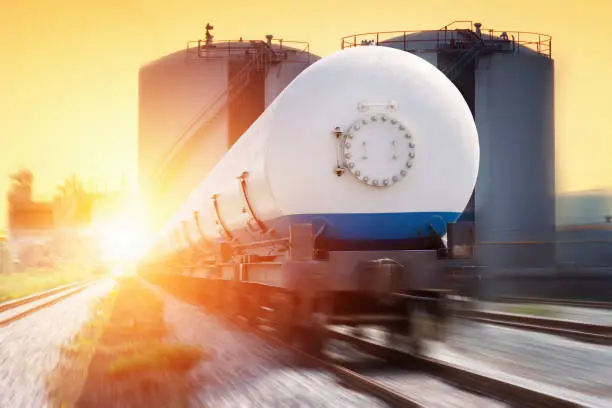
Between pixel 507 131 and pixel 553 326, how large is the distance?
12528 millimetres

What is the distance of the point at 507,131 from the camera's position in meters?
24.9

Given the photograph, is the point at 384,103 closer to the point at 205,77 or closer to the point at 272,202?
the point at 272,202

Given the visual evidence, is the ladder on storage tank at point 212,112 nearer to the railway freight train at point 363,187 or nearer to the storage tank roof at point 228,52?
the storage tank roof at point 228,52

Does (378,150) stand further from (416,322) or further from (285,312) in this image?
(285,312)

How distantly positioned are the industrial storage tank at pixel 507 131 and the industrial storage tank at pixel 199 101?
4402mm

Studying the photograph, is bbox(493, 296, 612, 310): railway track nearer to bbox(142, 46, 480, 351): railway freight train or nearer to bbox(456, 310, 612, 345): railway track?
bbox(456, 310, 612, 345): railway track

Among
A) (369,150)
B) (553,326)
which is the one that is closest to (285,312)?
(369,150)

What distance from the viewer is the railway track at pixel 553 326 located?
11.7 metres

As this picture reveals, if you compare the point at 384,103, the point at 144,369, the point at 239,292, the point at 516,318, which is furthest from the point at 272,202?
the point at 516,318

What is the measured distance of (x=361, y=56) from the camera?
8875 mm

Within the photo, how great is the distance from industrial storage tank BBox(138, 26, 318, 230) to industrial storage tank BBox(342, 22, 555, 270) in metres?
4.40

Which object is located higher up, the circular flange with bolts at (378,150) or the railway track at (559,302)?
the circular flange with bolts at (378,150)

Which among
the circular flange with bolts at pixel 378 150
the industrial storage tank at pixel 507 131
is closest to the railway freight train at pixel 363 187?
the circular flange with bolts at pixel 378 150

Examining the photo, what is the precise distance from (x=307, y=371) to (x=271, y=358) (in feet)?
3.74
